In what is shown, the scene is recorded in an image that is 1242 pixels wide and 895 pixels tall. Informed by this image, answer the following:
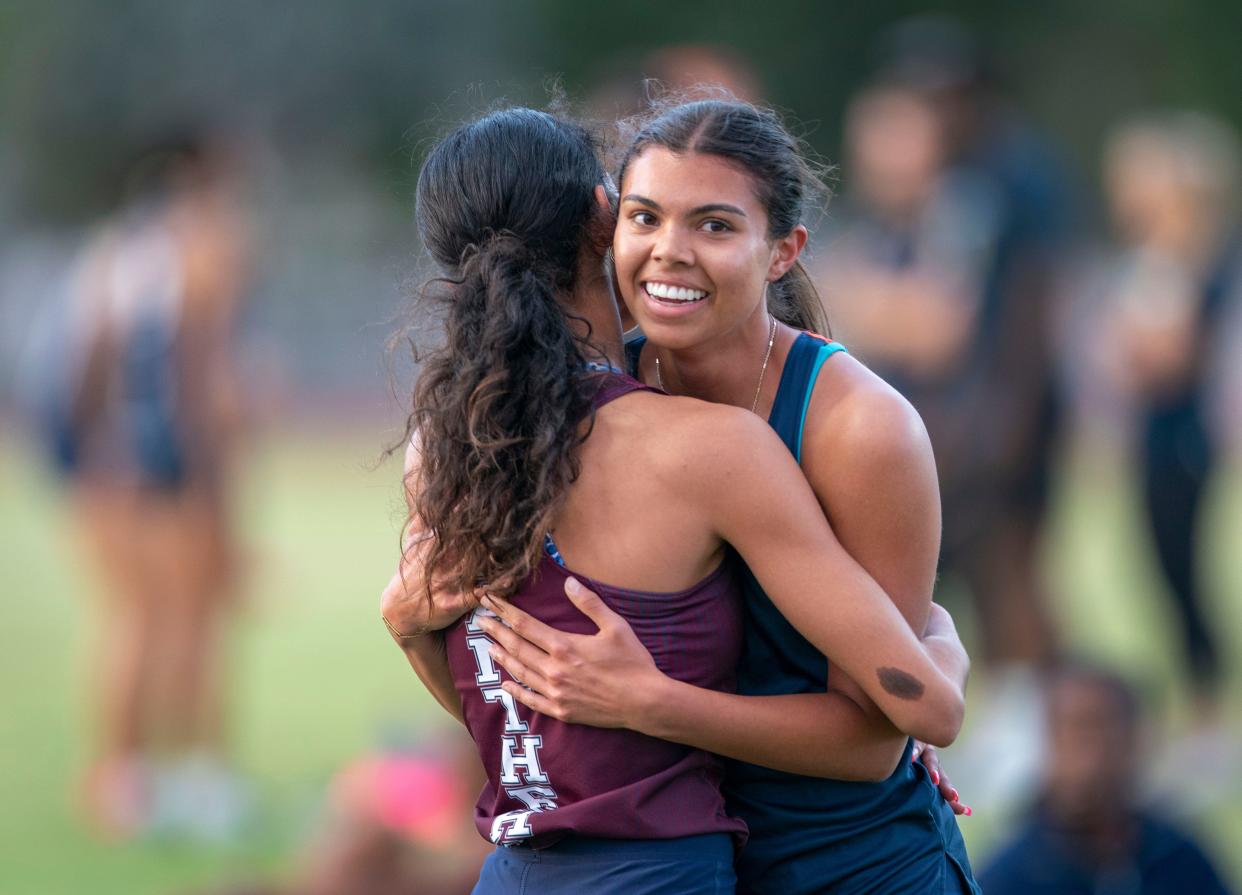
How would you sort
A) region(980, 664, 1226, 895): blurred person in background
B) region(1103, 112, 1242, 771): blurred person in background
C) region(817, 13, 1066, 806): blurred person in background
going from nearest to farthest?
region(980, 664, 1226, 895): blurred person in background
region(817, 13, 1066, 806): blurred person in background
region(1103, 112, 1242, 771): blurred person in background

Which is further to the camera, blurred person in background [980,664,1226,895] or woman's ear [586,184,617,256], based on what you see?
blurred person in background [980,664,1226,895]

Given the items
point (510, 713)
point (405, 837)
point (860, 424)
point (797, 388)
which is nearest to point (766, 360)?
point (797, 388)

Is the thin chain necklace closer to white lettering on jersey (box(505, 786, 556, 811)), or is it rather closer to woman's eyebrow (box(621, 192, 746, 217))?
woman's eyebrow (box(621, 192, 746, 217))

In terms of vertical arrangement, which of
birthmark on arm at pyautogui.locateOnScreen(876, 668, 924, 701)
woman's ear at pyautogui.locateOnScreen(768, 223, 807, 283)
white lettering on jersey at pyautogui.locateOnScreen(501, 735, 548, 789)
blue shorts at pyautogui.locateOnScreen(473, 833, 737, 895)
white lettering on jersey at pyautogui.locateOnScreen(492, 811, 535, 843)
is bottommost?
blue shorts at pyautogui.locateOnScreen(473, 833, 737, 895)

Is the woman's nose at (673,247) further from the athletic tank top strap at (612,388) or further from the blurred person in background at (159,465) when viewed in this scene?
the blurred person in background at (159,465)

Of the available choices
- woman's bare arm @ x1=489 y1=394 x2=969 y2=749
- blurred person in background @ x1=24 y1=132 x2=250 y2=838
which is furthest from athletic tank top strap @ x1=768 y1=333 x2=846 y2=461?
blurred person in background @ x1=24 y1=132 x2=250 y2=838

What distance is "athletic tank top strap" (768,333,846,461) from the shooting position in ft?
7.18

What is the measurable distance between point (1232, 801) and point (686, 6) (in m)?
20.1

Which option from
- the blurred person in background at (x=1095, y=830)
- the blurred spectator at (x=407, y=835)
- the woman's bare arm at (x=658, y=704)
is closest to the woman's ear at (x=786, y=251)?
the woman's bare arm at (x=658, y=704)

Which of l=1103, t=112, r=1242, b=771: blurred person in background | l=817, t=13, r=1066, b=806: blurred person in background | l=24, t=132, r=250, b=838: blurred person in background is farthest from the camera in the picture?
l=1103, t=112, r=1242, b=771: blurred person in background

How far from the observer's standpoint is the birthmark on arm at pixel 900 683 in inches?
82.9

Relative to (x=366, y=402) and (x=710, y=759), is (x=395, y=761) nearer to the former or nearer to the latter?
(x=710, y=759)

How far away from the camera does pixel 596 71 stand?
24141 mm

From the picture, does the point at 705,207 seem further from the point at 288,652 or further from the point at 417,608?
the point at 288,652
